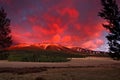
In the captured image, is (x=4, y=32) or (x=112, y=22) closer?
(x=112, y=22)

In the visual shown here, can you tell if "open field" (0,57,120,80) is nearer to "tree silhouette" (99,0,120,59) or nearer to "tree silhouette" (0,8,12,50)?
"tree silhouette" (99,0,120,59)

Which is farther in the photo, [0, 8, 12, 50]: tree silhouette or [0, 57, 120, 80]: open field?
[0, 8, 12, 50]: tree silhouette

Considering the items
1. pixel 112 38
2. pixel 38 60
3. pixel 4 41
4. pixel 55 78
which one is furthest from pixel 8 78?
pixel 4 41

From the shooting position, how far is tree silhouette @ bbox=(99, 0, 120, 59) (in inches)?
1654

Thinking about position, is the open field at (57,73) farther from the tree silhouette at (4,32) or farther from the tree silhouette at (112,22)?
the tree silhouette at (4,32)

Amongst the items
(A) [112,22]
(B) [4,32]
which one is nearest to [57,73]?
(A) [112,22]

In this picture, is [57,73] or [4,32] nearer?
[57,73]

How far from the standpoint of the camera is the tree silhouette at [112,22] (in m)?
42.0

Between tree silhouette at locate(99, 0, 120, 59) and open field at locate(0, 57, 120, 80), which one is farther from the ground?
tree silhouette at locate(99, 0, 120, 59)

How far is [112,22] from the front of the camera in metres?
42.5

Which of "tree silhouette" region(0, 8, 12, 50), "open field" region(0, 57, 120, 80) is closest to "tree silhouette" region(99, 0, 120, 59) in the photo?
"open field" region(0, 57, 120, 80)

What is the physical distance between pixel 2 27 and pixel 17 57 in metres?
27.6

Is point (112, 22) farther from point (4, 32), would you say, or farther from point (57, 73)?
point (4, 32)

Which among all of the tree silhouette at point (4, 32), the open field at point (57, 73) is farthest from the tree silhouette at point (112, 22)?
the tree silhouette at point (4, 32)
